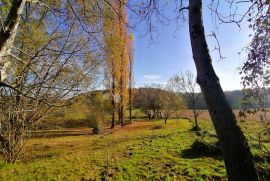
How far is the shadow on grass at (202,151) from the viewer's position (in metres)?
12.1

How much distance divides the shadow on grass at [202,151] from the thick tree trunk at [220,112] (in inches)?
354

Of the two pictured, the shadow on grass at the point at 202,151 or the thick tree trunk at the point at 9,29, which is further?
the shadow on grass at the point at 202,151

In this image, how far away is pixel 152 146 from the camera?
15.3 metres

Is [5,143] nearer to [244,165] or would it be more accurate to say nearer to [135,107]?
[244,165]

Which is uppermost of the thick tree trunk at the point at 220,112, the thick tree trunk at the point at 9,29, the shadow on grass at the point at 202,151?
the thick tree trunk at the point at 9,29

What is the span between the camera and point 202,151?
1256 cm

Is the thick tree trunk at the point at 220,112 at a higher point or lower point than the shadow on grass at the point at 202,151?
higher

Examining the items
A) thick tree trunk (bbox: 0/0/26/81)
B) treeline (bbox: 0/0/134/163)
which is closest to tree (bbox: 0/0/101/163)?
treeline (bbox: 0/0/134/163)

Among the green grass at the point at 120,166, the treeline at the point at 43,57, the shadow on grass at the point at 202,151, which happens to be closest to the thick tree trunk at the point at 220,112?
the treeline at the point at 43,57

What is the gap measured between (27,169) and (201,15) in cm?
1006

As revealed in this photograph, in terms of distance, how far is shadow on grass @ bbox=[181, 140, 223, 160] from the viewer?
12.1 m

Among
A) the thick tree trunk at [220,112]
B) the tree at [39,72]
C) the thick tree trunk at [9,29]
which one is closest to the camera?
the thick tree trunk at [220,112]

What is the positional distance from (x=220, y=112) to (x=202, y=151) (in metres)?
9.79

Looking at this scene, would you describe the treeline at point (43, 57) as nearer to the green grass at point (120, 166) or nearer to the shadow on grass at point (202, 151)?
the green grass at point (120, 166)
